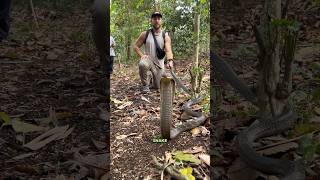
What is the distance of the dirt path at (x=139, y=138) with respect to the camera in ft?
13.0

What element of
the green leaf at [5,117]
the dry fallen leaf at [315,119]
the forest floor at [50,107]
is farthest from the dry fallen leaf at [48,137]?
the dry fallen leaf at [315,119]

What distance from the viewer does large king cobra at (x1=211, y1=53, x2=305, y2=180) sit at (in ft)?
9.01

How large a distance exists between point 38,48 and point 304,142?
657cm

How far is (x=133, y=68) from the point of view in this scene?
32.9 ft

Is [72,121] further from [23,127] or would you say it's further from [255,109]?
[255,109]

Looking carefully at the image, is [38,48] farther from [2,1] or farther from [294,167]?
[294,167]

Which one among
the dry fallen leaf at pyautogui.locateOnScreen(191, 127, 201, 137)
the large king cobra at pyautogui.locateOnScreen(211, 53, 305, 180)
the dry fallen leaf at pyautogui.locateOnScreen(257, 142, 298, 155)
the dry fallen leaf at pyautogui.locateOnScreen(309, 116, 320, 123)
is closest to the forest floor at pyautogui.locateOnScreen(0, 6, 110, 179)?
the dry fallen leaf at pyautogui.locateOnScreen(191, 127, 201, 137)

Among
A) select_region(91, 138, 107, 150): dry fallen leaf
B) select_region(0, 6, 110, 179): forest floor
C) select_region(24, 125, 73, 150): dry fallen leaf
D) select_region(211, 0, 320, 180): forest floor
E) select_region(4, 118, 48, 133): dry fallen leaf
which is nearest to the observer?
select_region(211, 0, 320, 180): forest floor

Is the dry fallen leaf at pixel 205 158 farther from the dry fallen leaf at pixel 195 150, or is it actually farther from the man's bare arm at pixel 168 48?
the man's bare arm at pixel 168 48

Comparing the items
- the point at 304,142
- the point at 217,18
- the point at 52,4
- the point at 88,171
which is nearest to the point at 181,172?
the point at 88,171

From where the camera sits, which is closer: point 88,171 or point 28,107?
point 88,171

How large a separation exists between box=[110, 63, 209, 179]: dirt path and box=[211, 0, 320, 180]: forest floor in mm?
441

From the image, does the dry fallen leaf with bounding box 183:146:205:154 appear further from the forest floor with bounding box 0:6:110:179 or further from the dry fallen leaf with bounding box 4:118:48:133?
the dry fallen leaf with bounding box 4:118:48:133

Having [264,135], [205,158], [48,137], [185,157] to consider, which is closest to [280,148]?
[264,135]
